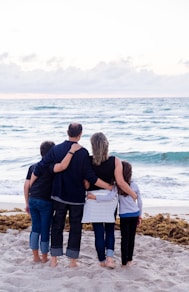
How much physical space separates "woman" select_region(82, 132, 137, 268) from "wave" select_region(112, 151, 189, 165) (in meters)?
14.0

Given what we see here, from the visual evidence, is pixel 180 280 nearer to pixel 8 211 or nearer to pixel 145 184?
pixel 8 211

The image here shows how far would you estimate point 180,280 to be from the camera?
5355 mm

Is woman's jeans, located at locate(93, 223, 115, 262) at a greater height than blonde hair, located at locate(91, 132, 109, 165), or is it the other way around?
blonde hair, located at locate(91, 132, 109, 165)

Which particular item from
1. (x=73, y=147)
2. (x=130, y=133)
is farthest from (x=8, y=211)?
(x=130, y=133)

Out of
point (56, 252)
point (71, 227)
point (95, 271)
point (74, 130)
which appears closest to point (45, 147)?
point (74, 130)

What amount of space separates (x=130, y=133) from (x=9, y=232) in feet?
80.9

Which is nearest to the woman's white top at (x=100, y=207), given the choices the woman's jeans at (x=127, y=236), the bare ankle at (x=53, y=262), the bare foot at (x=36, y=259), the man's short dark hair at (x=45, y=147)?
the woman's jeans at (x=127, y=236)

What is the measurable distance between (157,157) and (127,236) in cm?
1509

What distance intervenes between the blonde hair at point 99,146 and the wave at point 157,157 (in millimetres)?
14251

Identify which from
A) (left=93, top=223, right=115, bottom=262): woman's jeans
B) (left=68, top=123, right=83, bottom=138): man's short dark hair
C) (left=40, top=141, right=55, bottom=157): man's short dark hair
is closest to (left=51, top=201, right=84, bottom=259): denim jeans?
(left=93, top=223, right=115, bottom=262): woman's jeans

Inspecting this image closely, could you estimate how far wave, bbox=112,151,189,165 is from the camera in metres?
19.8

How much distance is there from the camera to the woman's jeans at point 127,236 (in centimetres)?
567

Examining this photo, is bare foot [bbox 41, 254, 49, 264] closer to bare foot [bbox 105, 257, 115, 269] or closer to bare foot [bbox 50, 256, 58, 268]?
bare foot [bbox 50, 256, 58, 268]

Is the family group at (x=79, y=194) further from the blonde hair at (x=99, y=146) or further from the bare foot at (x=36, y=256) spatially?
the bare foot at (x=36, y=256)
